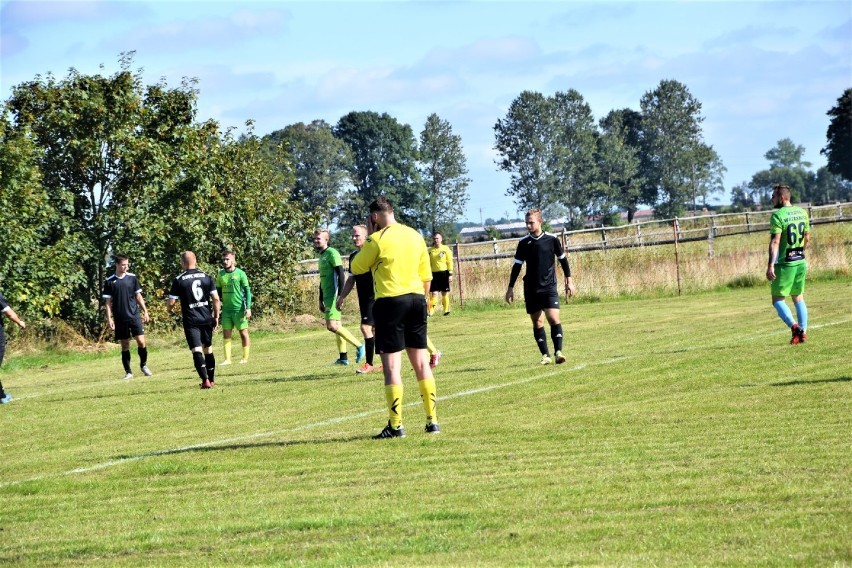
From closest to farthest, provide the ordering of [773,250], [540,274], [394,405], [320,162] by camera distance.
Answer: [394,405], [773,250], [540,274], [320,162]

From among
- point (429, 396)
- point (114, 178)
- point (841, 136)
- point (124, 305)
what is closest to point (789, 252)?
point (429, 396)

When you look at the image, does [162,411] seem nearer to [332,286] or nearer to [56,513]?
[332,286]

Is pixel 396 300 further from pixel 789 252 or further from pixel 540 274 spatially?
pixel 789 252

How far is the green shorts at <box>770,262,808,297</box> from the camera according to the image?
1583 centimetres

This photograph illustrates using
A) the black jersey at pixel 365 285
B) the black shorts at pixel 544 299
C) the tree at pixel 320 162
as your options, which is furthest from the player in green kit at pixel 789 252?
the tree at pixel 320 162

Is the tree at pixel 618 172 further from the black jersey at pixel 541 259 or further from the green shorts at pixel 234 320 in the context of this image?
the black jersey at pixel 541 259

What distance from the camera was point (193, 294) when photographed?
17.7 metres

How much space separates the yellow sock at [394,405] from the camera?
10.4 m

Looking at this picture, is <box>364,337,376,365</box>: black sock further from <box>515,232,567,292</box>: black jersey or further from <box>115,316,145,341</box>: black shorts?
<box>115,316,145,341</box>: black shorts

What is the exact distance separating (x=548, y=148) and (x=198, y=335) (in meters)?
97.7

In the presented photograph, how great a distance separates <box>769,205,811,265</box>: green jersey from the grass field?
1.19 meters

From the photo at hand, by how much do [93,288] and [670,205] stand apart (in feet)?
323

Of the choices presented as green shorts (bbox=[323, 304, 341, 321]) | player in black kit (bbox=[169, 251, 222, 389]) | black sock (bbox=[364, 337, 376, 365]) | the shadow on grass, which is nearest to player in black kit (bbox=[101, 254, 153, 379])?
player in black kit (bbox=[169, 251, 222, 389])

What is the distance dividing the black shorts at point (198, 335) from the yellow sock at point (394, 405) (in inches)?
294
